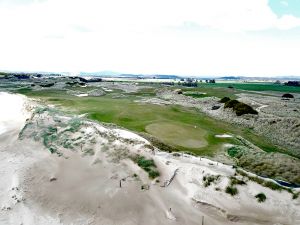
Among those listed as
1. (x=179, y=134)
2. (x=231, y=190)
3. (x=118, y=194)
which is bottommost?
(x=118, y=194)

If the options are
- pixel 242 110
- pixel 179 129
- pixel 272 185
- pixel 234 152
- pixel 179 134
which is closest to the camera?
pixel 272 185

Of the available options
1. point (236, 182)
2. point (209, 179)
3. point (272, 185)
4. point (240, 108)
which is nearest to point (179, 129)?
point (209, 179)

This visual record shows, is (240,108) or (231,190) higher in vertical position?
(240,108)

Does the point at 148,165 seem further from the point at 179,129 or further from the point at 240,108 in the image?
the point at 240,108

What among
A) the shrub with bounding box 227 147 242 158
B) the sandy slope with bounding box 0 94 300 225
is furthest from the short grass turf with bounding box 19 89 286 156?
the sandy slope with bounding box 0 94 300 225

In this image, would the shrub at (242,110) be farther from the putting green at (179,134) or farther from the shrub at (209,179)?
the shrub at (209,179)

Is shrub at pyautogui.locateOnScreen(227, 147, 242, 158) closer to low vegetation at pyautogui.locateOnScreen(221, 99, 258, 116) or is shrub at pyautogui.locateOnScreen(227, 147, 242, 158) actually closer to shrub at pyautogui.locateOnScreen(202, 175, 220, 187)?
shrub at pyautogui.locateOnScreen(202, 175, 220, 187)

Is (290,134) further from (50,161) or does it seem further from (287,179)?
(50,161)
